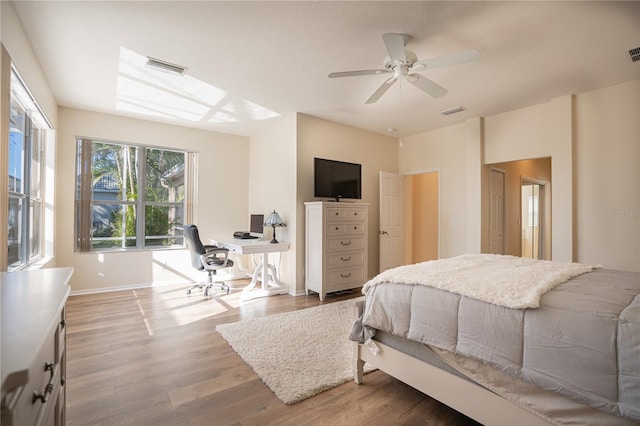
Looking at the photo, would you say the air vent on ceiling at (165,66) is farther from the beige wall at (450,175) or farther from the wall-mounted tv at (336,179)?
the beige wall at (450,175)

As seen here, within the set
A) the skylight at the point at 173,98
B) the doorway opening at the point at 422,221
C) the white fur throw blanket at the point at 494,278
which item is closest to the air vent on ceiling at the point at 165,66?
the skylight at the point at 173,98

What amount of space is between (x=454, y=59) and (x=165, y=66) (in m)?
2.67

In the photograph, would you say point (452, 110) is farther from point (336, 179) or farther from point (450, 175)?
point (336, 179)

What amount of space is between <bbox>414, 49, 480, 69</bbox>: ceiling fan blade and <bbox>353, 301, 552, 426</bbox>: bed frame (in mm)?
2143

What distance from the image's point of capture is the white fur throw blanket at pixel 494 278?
151 cm

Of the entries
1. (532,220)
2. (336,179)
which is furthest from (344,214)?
(532,220)

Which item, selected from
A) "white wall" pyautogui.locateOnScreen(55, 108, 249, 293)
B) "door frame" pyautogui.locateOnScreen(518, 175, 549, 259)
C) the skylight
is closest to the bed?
the skylight

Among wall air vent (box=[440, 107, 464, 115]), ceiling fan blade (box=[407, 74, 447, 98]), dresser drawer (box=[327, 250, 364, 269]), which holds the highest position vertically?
wall air vent (box=[440, 107, 464, 115])

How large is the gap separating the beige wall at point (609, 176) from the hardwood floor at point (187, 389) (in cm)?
320

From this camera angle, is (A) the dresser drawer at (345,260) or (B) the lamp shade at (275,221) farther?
(B) the lamp shade at (275,221)

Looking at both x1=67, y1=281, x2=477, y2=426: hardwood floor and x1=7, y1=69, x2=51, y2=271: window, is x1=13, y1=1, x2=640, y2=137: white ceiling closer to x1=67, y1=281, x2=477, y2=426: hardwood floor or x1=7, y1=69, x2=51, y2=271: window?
x1=7, y1=69, x2=51, y2=271: window

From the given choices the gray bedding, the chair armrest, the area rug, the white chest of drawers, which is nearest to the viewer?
the white chest of drawers

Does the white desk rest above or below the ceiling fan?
below

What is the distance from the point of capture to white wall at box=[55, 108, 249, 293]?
14.0ft
